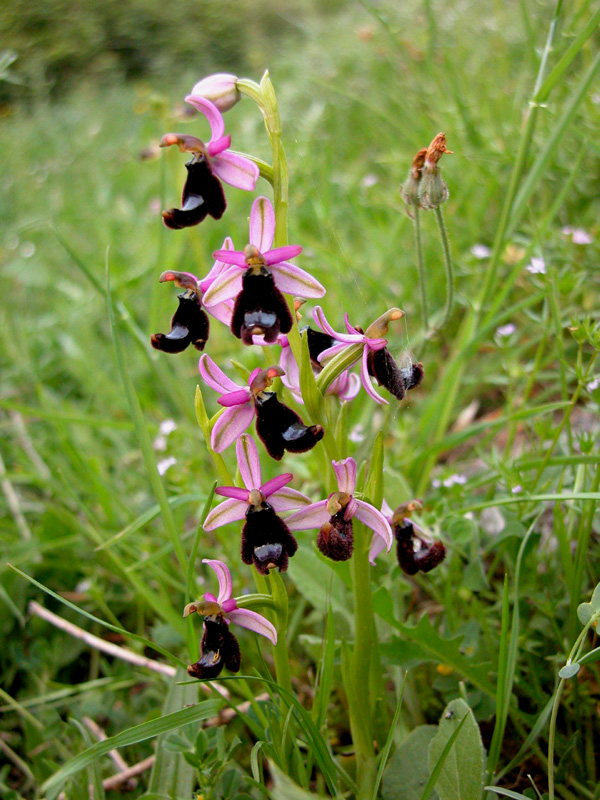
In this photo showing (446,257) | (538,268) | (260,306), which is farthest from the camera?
(538,268)

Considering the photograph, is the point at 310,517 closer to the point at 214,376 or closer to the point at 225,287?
the point at 214,376

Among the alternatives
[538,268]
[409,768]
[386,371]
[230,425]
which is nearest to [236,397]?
[230,425]

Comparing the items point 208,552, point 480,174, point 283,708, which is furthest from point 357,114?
point 283,708

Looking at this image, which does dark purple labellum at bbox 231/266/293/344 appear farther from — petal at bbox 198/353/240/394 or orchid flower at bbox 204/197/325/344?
petal at bbox 198/353/240/394

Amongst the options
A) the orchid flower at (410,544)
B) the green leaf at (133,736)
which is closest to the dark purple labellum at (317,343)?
the orchid flower at (410,544)

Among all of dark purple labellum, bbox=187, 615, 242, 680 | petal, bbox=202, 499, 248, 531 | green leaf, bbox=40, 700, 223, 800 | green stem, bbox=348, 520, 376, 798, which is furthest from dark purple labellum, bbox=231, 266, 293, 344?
green leaf, bbox=40, 700, 223, 800

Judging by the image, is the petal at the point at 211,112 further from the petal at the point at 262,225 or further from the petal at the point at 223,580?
the petal at the point at 223,580
